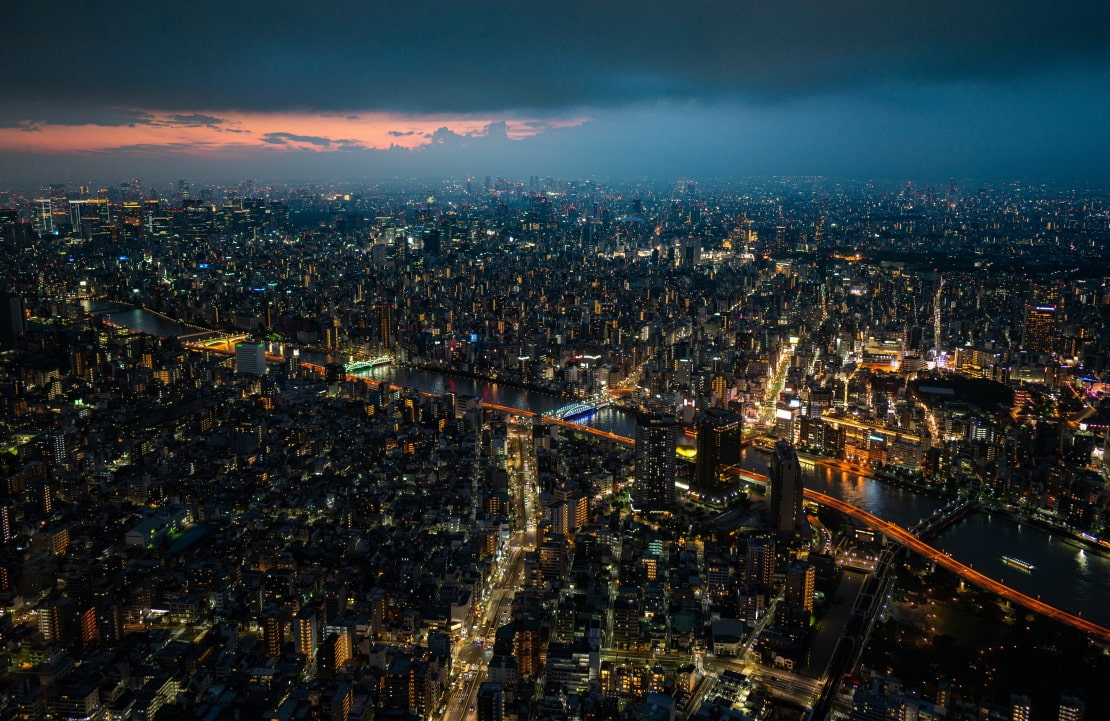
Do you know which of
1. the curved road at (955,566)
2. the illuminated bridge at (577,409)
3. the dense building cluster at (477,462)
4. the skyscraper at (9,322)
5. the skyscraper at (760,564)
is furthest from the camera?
the skyscraper at (9,322)

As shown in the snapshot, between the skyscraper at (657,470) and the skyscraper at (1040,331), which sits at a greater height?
the skyscraper at (1040,331)

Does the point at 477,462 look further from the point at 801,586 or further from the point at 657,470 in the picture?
the point at 801,586

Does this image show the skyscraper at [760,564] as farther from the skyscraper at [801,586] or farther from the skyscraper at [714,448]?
the skyscraper at [714,448]

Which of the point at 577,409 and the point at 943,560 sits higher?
the point at 577,409

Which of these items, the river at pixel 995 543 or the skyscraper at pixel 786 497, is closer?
the river at pixel 995 543

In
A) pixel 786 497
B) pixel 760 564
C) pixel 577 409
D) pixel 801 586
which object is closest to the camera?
pixel 801 586

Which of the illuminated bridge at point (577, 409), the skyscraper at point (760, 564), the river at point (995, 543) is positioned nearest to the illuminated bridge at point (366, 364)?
the illuminated bridge at point (577, 409)

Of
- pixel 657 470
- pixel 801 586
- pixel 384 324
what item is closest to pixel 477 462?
pixel 657 470

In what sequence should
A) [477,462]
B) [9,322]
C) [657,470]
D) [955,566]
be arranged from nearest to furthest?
[955,566], [657,470], [477,462], [9,322]

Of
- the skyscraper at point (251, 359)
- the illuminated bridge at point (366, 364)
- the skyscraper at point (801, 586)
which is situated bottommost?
the skyscraper at point (801, 586)
